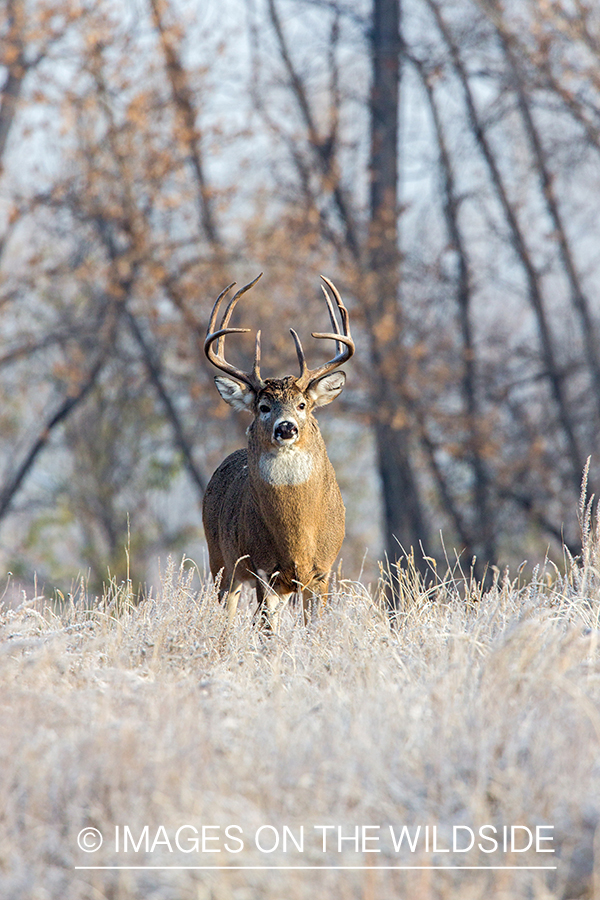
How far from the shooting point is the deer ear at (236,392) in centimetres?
675

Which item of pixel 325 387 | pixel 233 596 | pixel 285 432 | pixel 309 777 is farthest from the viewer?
pixel 233 596

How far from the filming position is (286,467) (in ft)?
20.8

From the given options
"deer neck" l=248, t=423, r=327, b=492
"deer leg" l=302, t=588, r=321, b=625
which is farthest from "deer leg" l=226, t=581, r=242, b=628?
"deer neck" l=248, t=423, r=327, b=492

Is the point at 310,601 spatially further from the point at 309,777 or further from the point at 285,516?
the point at 309,777

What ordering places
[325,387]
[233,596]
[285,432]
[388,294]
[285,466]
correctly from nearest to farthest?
[285,432] → [285,466] → [325,387] → [233,596] → [388,294]

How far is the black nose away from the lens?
6117 millimetres

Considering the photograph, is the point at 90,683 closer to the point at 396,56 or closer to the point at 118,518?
the point at 396,56

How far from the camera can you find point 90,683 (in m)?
4.52

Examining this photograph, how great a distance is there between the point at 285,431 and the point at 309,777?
118 inches

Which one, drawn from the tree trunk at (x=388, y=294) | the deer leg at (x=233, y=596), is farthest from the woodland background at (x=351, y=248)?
the deer leg at (x=233, y=596)

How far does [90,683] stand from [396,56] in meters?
16.3

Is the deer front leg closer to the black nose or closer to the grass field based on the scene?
the black nose

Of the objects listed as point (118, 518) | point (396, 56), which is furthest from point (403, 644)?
point (118, 518)

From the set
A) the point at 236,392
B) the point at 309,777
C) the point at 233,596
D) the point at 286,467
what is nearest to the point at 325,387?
the point at 236,392
